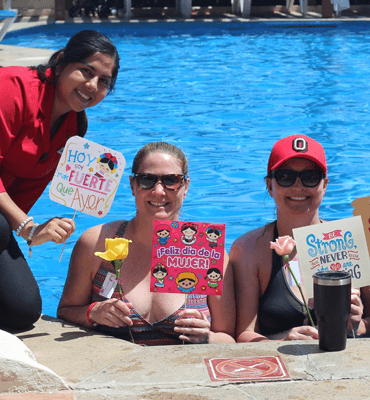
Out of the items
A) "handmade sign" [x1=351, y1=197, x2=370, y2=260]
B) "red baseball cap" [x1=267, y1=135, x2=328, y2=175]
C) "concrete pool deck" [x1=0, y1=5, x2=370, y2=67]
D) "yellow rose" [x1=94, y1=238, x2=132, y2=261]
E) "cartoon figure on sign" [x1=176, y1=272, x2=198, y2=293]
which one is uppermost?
"concrete pool deck" [x1=0, y1=5, x2=370, y2=67]

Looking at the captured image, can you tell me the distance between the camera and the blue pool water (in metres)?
7.04

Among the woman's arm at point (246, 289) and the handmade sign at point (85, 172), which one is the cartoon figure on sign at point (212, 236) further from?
the handmade sign at point (85, 172)

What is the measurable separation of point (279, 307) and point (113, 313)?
70 cm

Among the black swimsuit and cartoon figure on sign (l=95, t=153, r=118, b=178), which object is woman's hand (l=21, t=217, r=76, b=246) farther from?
the black swimsuit

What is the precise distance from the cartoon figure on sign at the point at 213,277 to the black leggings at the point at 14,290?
820 millimetres

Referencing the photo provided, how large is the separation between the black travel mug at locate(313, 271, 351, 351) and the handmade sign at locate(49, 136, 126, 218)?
1.02 meters

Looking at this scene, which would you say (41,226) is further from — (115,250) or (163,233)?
(163,233)

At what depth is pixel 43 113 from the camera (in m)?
3.31

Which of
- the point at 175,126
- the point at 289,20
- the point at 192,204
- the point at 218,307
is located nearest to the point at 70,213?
the point at 192,204

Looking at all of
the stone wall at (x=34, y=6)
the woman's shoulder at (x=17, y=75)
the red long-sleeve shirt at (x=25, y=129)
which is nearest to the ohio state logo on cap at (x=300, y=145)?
the red long-sleeve shirt at (x=25, y=129)

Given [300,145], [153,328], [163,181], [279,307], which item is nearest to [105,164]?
[163,181]

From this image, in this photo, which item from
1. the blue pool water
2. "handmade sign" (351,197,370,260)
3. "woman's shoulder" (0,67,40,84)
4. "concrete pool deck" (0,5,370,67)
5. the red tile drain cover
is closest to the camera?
the red tile drain cover

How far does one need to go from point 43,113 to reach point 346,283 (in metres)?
1.58

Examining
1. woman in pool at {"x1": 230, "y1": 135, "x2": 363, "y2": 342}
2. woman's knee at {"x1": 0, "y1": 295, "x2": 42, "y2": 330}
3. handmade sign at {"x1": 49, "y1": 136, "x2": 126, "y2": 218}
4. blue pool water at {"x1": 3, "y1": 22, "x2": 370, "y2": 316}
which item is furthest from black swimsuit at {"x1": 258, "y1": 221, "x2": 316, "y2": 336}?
blue pool water at {"x1": 3, "y1": 22, "x2": 370, "y2": 316}
